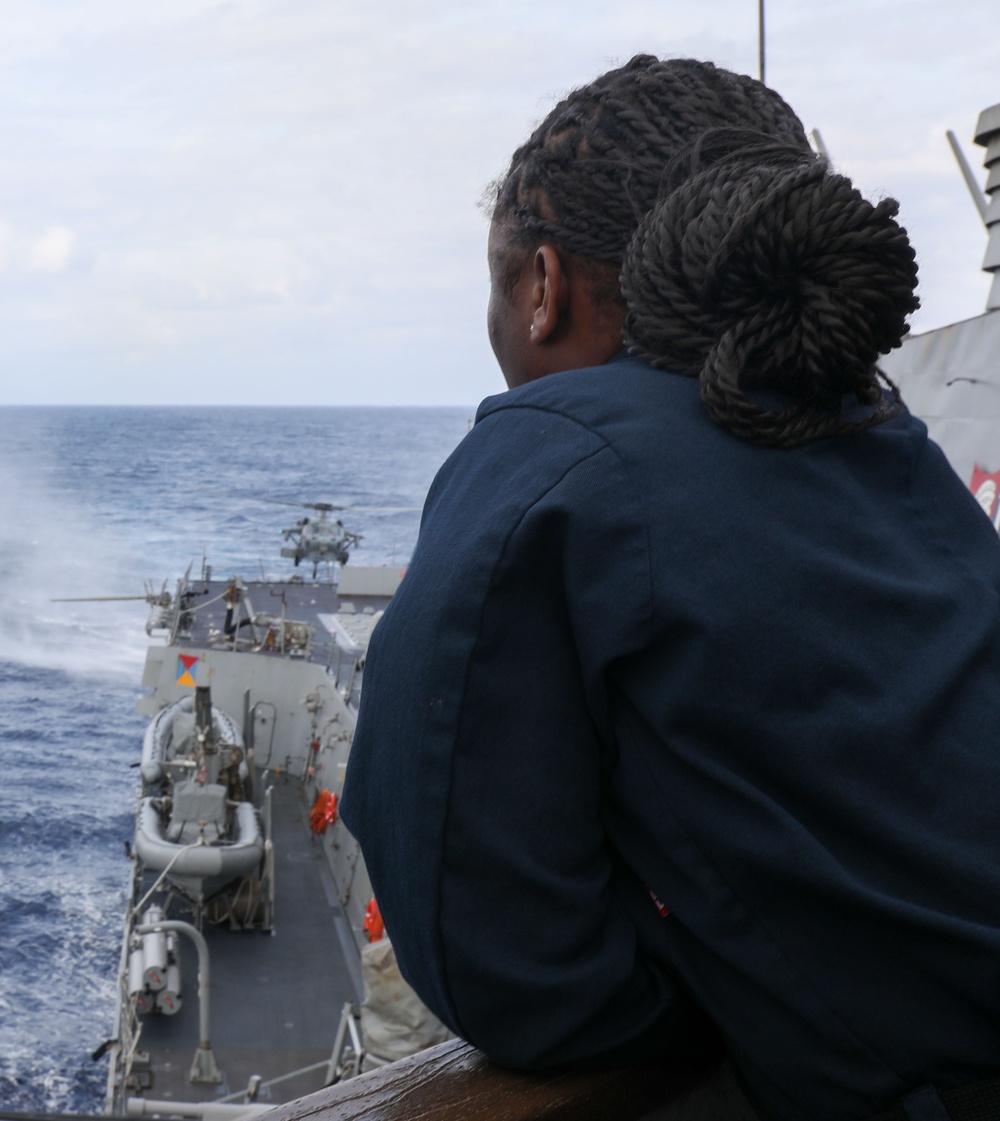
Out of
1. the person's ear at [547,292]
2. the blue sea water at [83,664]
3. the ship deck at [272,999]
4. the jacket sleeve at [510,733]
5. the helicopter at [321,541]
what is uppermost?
the person's ear at [547,292]

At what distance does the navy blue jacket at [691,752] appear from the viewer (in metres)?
1.20

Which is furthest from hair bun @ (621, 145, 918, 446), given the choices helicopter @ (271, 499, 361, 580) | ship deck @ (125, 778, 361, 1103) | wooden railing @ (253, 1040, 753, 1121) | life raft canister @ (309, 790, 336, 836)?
helicopter @ (271, 499, 361, 580)

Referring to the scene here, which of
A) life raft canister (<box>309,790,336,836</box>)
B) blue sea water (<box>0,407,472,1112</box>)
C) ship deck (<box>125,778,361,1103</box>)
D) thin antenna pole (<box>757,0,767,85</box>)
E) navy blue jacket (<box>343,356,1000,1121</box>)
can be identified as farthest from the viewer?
life raft canister (<box>309,790,336,836</box>)

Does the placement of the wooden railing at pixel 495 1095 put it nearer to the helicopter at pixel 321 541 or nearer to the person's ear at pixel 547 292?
the person's ear at pixel 547 292

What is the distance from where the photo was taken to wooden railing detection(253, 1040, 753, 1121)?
130 centimetres

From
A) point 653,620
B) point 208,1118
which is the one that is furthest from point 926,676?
point 208,1118

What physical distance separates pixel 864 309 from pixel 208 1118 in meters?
12.3

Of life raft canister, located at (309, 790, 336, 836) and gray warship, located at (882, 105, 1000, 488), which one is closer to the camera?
gray warship, located at (882, 105, 1000, 488)

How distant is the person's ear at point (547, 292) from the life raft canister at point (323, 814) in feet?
66.8

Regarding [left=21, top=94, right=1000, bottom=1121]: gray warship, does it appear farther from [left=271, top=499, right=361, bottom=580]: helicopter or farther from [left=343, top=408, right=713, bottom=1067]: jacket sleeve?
[left=271, top=499, right=361, bottom=580]: helicopter

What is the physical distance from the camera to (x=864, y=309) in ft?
4.21

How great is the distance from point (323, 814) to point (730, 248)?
2128 cm

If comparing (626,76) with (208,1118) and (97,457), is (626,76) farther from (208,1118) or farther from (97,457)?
(97,457)

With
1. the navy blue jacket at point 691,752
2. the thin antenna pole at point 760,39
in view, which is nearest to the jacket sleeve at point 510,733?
the navy blue jacket at point 691,752
